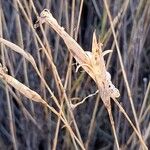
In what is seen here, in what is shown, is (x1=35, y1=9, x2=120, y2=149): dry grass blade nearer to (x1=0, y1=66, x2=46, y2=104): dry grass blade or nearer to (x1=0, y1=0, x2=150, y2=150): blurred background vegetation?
(x1=0, y1=66, x2=46, y2=104): dry grass blade

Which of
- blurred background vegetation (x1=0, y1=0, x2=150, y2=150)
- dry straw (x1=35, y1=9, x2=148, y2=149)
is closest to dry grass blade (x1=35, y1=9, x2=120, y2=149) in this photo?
dry straw (x1=35, y1=9, x2=148, y2=149)

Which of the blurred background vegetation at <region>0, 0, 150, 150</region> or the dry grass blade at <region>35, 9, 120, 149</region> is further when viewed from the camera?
the blurred background vegetation at <region>0, 0, 150, 150</region>

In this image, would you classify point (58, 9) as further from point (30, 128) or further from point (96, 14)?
point (30, 128)

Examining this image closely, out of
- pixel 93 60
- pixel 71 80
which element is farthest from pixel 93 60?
pixel 71 80

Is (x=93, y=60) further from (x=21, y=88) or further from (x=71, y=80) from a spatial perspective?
(x=71, y=80)

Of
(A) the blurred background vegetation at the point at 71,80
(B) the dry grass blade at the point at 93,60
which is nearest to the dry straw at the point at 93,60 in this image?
(B) the dry grass blade at the point at 93,60

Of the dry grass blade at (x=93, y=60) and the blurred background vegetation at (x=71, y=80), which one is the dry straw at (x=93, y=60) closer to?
the dry grass blade at (x=93, y=60)

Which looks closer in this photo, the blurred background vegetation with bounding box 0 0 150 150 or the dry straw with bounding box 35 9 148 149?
the dry straw with bounding box 35 9 148 149

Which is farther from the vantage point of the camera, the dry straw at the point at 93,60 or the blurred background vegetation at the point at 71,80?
the blurred background vegetation at the point at 71,80

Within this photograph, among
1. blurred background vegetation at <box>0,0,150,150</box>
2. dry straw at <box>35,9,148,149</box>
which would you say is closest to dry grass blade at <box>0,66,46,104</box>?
dry straw at <box>35,9,148,149</box>
